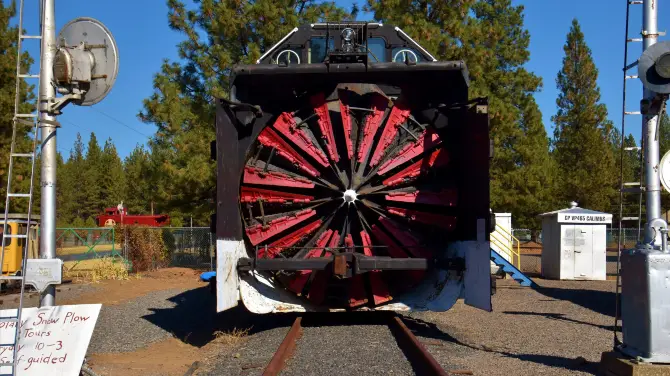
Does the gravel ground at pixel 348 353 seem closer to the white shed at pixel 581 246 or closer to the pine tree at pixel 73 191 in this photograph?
the white shed at pixel 581 246

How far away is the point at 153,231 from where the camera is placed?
24.4 m

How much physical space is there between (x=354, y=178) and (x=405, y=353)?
285 cm

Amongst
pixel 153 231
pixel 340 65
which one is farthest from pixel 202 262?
pixel 340 65

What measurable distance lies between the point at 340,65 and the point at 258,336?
12.3 ft

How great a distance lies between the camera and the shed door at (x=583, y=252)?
776 inches

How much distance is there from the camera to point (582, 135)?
43219 millimetres

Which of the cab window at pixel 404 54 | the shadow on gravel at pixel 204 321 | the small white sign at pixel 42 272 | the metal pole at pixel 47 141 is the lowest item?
the shadow on gravel at pixel 204 321

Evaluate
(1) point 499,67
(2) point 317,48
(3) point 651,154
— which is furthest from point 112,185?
(3) point 651,154

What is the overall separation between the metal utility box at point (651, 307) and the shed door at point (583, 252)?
14.7 m

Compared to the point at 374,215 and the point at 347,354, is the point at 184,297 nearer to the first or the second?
the point at 374,215

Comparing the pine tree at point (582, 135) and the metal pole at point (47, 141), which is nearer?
the metal pole at point (47, 141)

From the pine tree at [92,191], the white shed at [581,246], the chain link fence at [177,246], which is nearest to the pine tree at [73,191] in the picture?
the pine tree at [92,191]

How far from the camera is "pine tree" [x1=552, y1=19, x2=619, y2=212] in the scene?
4153 centimetres

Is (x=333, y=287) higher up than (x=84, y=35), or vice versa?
(x=84, y=35)
